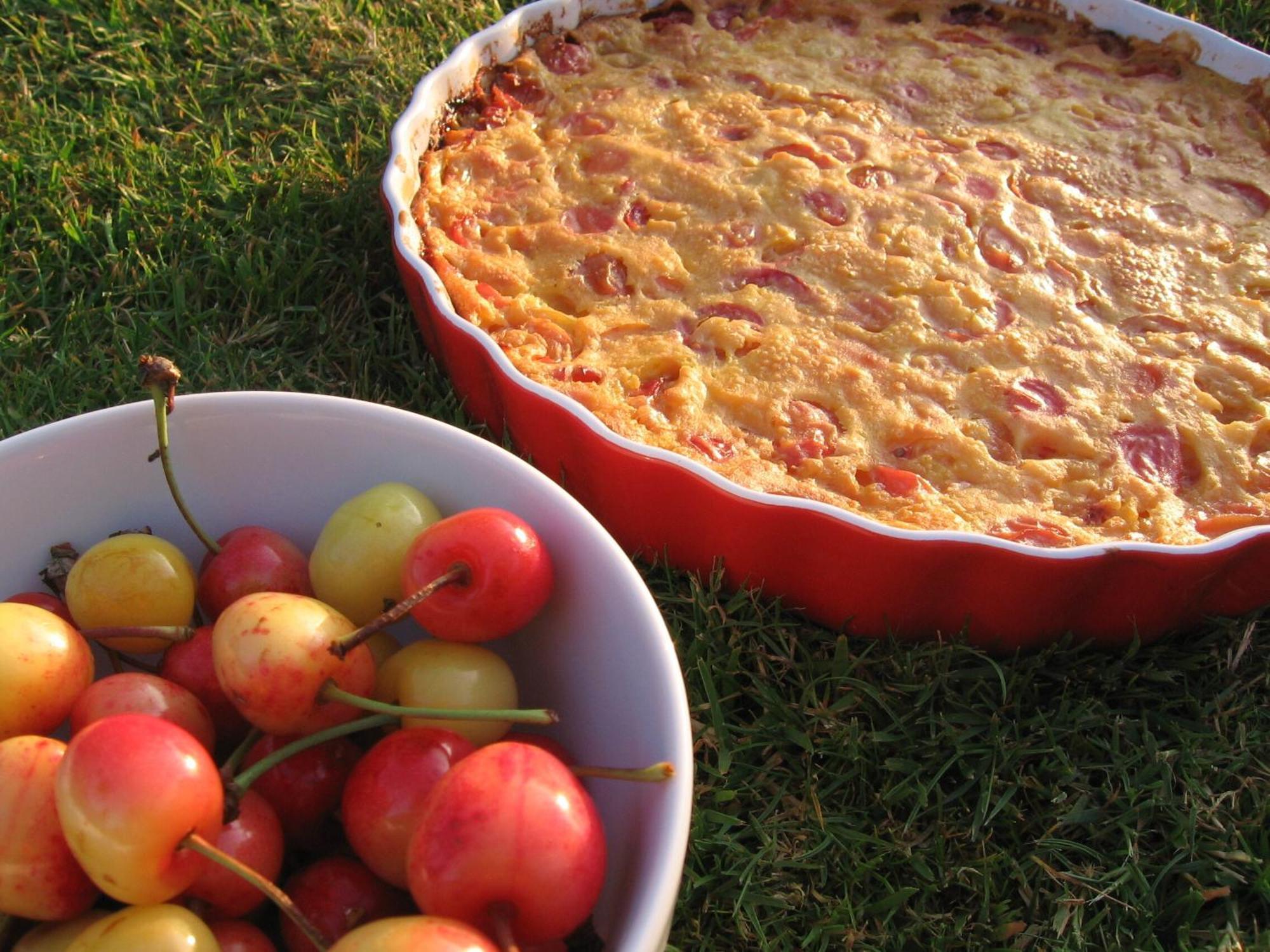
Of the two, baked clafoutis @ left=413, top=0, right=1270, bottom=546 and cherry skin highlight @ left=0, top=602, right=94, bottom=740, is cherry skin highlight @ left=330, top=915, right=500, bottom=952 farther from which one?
baked clafoutis @ left=413, top=0, right=1270, bottom=546

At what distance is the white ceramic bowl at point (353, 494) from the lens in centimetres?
110

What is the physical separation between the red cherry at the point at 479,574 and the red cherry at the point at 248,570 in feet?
0.47

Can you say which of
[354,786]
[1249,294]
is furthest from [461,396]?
[1249,294]

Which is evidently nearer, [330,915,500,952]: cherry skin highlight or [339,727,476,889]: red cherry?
[330,915,500,952]: cherry skin highlight

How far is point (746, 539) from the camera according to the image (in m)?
1.61

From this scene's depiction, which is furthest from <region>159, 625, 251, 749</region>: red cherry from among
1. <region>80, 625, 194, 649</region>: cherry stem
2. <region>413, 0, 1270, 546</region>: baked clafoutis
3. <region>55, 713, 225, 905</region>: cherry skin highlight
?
<region>413, 0, 1270, 546</region>: baked clafoutis

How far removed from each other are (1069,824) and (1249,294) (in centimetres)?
104

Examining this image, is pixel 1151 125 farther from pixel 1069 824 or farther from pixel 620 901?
pixel 620 901

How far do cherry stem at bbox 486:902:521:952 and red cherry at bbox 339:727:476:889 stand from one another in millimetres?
123

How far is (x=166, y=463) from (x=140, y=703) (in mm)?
272

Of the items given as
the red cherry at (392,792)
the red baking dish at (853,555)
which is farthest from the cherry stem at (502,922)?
the red baking dish at (853,555)

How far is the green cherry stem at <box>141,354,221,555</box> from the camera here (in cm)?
113

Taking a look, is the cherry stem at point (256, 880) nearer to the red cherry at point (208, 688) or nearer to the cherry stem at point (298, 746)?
the cherry stem at point (298, 746)

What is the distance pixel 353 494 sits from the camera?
4.36 feet
